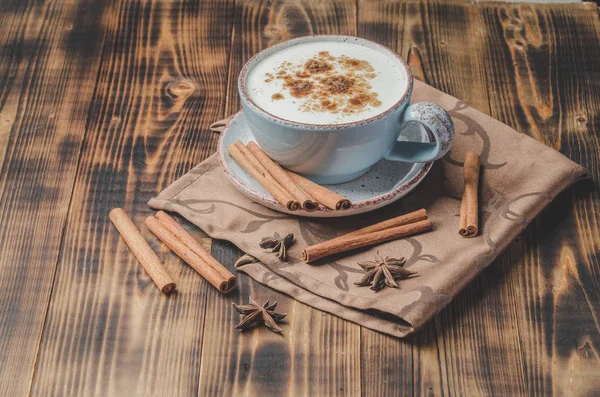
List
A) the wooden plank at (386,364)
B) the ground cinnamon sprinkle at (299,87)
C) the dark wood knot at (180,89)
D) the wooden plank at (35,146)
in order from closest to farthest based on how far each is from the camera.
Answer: the wooden plank at (386,364), the wooden plank at (35,146), the ground cinnamon sprinkle at (299,87), the dark wood knot at (180,89)

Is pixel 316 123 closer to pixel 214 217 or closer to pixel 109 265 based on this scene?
pixel 214 217

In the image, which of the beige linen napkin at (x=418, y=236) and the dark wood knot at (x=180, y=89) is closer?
the beige linen napkin at (x=418, y=236)

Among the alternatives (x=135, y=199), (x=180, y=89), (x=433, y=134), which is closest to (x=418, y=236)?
(x=433, y=134)

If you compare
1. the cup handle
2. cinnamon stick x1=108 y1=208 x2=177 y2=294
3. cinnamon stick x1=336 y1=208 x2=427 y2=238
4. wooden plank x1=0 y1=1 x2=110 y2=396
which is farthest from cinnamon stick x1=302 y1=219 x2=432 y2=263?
wooden plank x1=0 y1=1 x2=110 y2=396

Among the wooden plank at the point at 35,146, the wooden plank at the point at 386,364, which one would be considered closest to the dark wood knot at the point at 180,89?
the wooden plank at the point at 35,146

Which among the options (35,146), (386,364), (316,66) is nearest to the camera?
(386,364)

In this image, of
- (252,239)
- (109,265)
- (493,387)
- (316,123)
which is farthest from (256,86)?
(493,387)

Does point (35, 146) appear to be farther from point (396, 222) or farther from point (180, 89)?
point (396, 222)

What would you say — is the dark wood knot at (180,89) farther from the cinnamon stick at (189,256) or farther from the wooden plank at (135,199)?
the cinnamon stick at (189,256)
